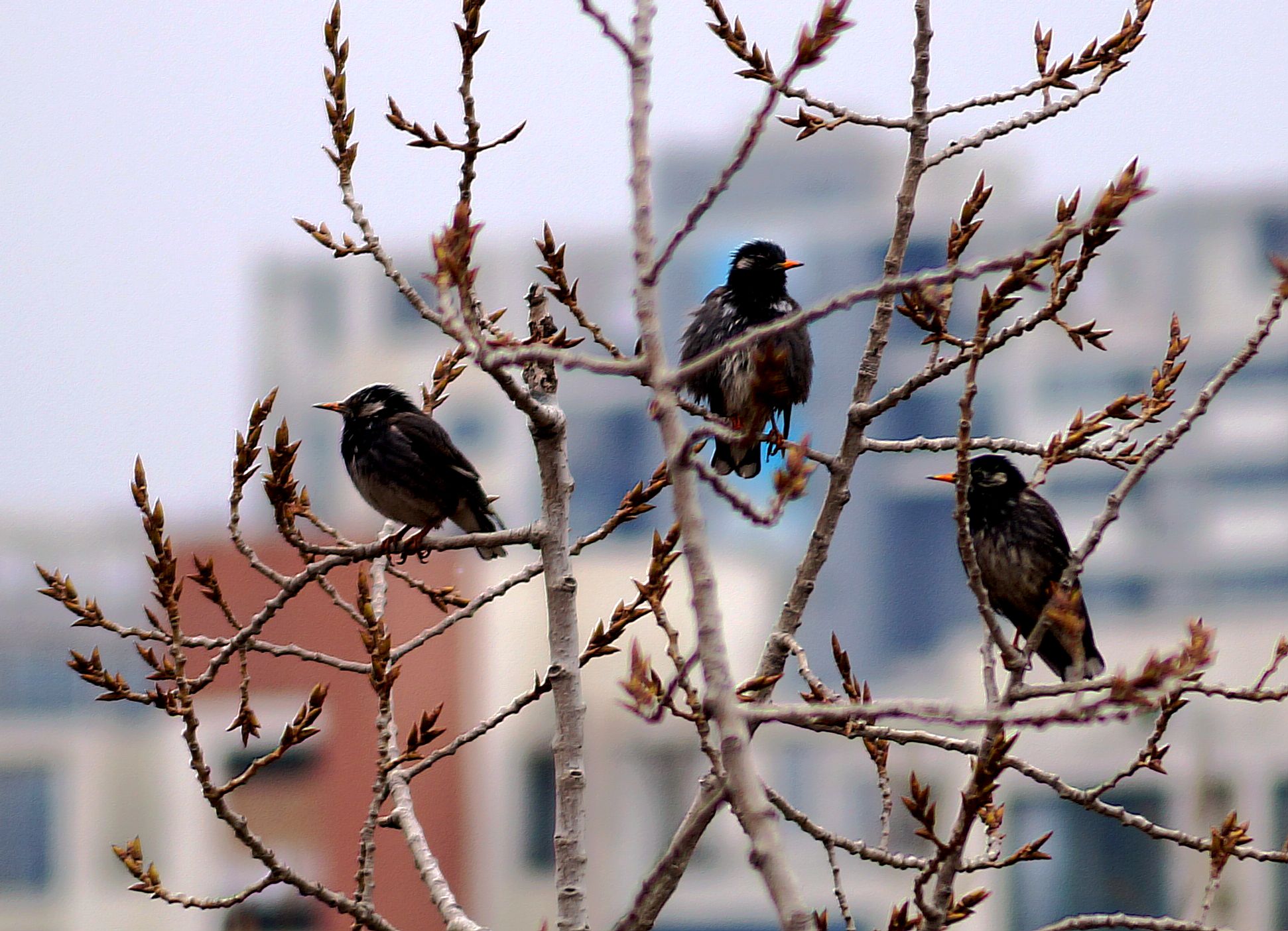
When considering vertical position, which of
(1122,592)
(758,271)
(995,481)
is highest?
(1122,592)

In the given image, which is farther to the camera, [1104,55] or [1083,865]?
[1083,865]

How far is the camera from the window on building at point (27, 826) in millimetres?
35000

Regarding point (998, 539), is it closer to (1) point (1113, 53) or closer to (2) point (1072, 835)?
(1) point (1113, 53)

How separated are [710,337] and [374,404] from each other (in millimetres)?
1592

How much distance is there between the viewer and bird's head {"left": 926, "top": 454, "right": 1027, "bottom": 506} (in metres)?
6.00

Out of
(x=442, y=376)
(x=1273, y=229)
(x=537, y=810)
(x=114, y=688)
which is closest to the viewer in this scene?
(x=114, y=688)

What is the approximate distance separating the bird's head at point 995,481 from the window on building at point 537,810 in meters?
29.3

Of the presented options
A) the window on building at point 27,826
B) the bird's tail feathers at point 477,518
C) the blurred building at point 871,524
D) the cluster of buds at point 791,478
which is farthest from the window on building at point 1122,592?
the cluster of buds at point 791,478

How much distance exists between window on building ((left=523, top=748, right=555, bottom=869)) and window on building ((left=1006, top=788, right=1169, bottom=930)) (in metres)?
11.8

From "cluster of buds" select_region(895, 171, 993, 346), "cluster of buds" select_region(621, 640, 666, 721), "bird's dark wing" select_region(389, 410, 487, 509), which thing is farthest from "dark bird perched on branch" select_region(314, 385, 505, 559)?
"cluster of buds" select_region(621, 640, 666, 721)

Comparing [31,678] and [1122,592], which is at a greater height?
[1122,592]

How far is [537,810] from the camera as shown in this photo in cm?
3600

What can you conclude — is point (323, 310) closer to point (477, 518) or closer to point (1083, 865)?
point (1083, 865)

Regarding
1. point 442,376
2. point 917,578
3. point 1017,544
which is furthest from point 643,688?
point 917,578
